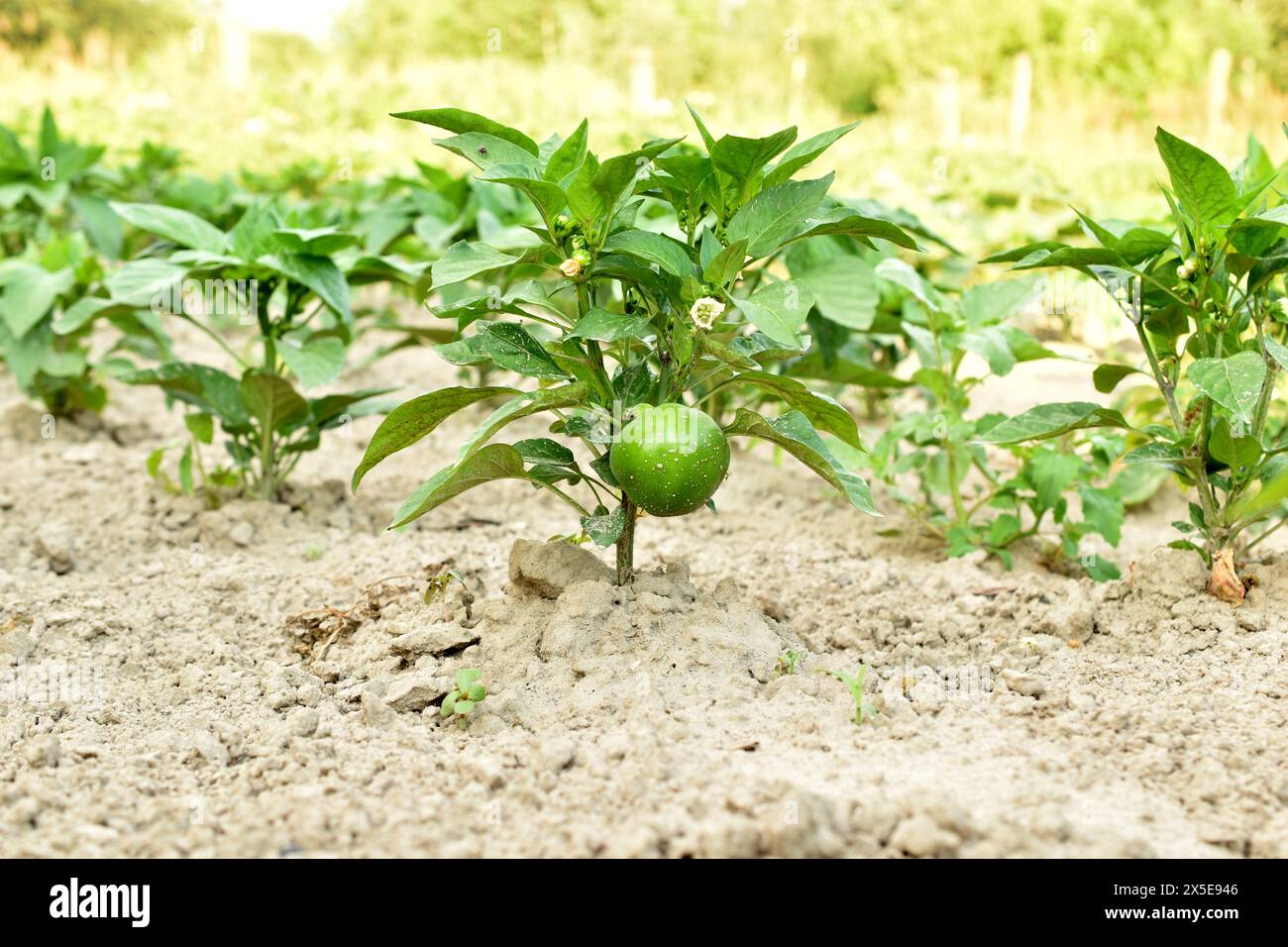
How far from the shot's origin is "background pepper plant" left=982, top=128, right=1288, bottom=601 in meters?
1.92

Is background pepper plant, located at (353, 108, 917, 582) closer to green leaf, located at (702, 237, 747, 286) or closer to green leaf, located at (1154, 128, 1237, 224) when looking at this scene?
green leaf, located at (702, 237, 747, 286)

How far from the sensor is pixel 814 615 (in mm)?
2285

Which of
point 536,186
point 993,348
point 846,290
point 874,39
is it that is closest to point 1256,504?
point 993,348

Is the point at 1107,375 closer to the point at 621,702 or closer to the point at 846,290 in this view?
the point at 846,290

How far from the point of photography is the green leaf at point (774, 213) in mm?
1752

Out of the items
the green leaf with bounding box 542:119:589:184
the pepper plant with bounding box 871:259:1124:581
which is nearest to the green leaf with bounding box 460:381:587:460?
the green leaf with bounding box 542:119:589:184

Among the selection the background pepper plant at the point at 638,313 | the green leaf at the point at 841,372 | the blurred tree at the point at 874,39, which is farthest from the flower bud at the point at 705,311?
the blurred tree at the point at 874,39

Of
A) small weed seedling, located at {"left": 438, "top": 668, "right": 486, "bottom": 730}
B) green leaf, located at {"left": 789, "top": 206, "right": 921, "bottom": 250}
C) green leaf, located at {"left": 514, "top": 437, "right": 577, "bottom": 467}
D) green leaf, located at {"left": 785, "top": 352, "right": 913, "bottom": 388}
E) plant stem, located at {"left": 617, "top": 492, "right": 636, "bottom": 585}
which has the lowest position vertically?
small weed seedling, located at {"left": 438, "top": 668, "right": 486, "bottom": 730}

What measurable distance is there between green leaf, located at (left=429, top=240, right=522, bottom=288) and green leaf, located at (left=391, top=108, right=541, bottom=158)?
7.0 inches

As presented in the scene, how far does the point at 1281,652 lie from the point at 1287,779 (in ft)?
1.49

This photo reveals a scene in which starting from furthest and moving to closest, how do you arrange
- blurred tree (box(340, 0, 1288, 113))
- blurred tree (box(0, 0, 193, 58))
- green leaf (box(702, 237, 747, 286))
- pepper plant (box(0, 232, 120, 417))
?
1. blurred tree (box(0, 0, 193, 58))
2. blurred tree (box(340, 0, 1288, 113))
3. pepper plant (box(0, 232, 120, 417))
4. green leaf (box(702, 237, 747, 286))

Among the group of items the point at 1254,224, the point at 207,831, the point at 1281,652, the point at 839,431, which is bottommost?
the point at 207,831
